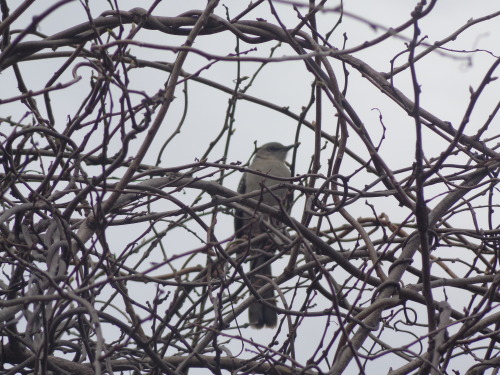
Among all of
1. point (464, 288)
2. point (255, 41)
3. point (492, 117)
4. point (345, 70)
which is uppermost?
point (255, 41)

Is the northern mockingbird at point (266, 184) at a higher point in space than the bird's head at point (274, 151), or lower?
lower

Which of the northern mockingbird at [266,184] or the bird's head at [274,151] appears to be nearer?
the northern mockingbird at [266,184]

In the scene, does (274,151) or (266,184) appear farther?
(274,151)

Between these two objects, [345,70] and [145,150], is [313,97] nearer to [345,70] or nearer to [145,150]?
[345,70]

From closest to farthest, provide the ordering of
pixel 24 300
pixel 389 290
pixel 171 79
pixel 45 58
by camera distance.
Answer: pixel 24 300
pixel 171 79
pixel 389 290
pixel 45 58

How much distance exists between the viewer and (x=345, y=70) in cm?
305

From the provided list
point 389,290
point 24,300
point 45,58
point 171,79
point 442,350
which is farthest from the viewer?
point 45,58

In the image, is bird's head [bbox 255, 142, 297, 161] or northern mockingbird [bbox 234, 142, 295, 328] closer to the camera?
northern mockingbird [bbox 234, 142, 295, 328]

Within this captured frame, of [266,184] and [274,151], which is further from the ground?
[274,151]

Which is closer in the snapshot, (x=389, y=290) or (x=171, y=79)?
(x=171, y=79)

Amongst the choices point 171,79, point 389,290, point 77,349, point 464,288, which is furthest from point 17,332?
point 464,288

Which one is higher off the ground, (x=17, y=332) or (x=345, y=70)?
(x=345, y=70)

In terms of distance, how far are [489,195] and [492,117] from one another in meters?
0.74

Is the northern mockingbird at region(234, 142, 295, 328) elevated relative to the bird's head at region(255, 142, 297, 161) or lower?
lower
